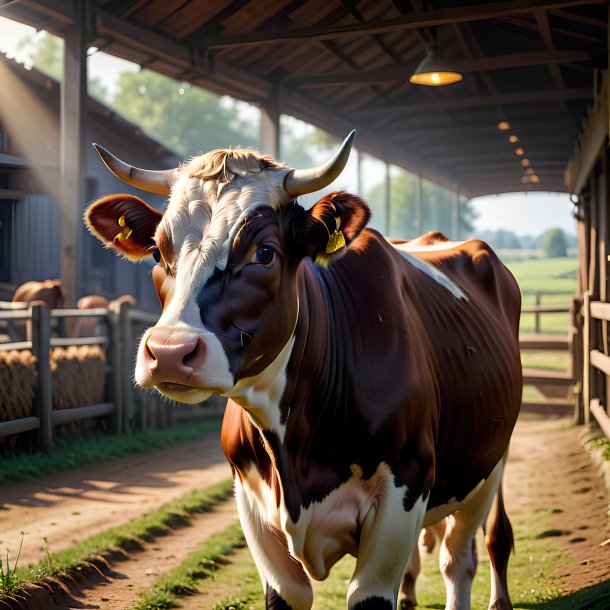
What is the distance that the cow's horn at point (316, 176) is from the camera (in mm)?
2592

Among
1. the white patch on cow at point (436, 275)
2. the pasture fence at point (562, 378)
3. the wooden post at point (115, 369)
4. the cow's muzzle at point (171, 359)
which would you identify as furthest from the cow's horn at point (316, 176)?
the pasture fence at point (562, 378)

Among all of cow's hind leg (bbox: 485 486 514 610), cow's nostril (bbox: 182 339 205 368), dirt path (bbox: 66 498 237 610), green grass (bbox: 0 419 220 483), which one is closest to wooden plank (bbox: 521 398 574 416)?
green grass (bbox: 0 419 220 483)

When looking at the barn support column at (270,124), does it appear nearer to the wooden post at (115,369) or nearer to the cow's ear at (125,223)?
the wooden post at (115,369)

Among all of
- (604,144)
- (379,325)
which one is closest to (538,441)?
(604,144)

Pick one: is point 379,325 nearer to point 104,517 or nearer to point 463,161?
point 104,517

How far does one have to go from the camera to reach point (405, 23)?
8.35 metres

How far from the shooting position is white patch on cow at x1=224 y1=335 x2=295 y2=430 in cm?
277

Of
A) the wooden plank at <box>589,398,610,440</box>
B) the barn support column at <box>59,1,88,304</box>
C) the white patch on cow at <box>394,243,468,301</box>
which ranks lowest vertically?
the wooden plank at <box>589,398,610,440</box>

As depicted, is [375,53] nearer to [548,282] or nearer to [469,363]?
[469,363]

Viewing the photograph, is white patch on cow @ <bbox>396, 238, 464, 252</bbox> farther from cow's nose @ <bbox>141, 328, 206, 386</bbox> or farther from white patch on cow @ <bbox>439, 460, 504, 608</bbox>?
cow's nose @ <bbox>141, 328, 206, 386</bbox>

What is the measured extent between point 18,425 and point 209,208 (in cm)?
453

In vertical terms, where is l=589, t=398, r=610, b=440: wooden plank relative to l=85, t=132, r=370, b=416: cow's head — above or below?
below

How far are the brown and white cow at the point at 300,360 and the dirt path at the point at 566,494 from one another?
5.58ft

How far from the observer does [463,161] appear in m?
20.1
